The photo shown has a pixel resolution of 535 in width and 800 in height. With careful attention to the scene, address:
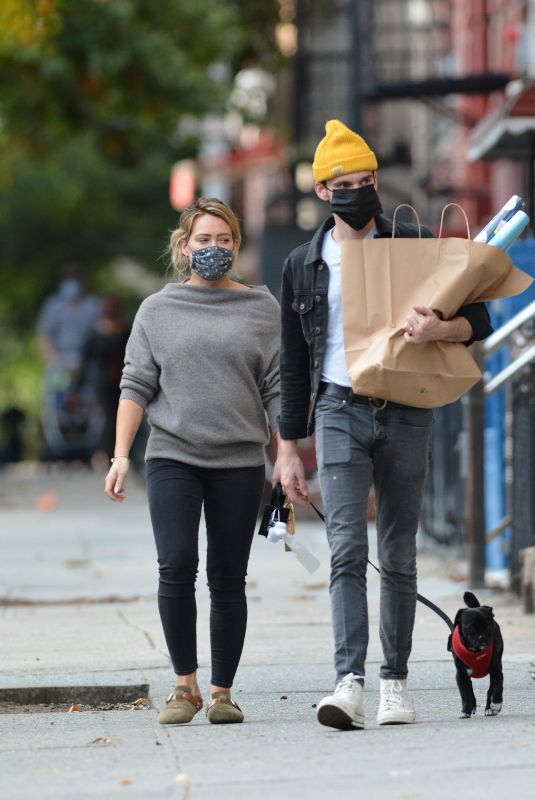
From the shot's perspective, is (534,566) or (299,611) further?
(299,611)

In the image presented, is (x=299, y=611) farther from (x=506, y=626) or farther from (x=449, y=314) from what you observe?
(x=449, y=314)

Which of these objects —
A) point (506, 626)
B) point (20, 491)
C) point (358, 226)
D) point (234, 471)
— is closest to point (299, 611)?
point (506, 626)

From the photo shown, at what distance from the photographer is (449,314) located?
5668mm

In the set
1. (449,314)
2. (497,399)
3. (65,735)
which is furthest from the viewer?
(497,399)

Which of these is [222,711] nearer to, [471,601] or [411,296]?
[471,601]

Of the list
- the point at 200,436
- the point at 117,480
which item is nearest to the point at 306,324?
the point at 200,436

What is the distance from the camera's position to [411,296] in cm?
569

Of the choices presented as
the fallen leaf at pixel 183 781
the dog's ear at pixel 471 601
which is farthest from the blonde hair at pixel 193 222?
the fallen leaf at pixel 183 781

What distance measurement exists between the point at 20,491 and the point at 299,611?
10.8 m

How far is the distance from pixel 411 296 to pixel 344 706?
50.9 inches

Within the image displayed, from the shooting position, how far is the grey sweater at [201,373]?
6.06 meters

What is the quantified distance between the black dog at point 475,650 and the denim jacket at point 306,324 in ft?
2.63

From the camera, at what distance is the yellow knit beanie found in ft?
18.9

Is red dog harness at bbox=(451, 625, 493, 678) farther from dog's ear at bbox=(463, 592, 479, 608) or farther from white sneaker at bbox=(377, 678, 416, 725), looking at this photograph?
white sneaker at bbox=(377, 678, 416, 725)
